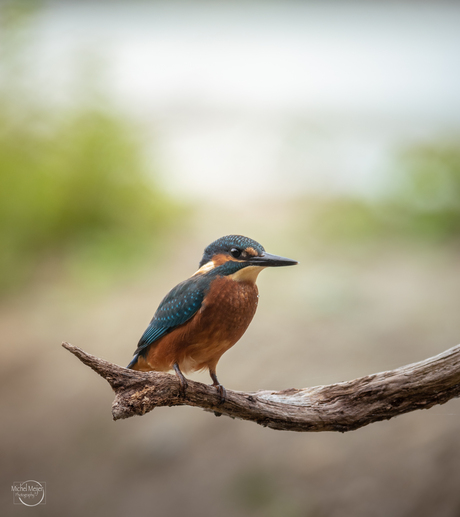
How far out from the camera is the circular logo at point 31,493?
217 cm

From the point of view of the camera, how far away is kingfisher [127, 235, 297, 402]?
1295 mm

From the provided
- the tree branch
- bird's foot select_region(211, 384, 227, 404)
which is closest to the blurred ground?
the tree branch

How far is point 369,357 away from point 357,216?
107 cm

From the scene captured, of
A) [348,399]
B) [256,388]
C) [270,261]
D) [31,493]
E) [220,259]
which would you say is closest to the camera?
[270,261]

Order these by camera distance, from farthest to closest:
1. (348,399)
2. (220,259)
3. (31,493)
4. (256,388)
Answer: (256,388) < (31,493) < (348,399) < (220,259)

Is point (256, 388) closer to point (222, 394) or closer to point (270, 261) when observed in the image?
point (222, 394)

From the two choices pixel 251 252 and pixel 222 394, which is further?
pixel 222 394

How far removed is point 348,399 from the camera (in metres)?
1.43

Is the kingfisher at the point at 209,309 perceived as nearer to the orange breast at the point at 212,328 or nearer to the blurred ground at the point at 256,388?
the orange breast at the point at 212,328

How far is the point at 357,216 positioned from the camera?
3576 millimetres

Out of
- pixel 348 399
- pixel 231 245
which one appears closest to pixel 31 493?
pixel 348 399

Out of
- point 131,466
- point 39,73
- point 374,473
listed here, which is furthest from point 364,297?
point 39,73

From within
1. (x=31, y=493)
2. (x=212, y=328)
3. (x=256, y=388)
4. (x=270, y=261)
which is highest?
(x=270, y=261)

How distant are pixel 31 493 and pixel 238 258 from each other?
1.61 metres
